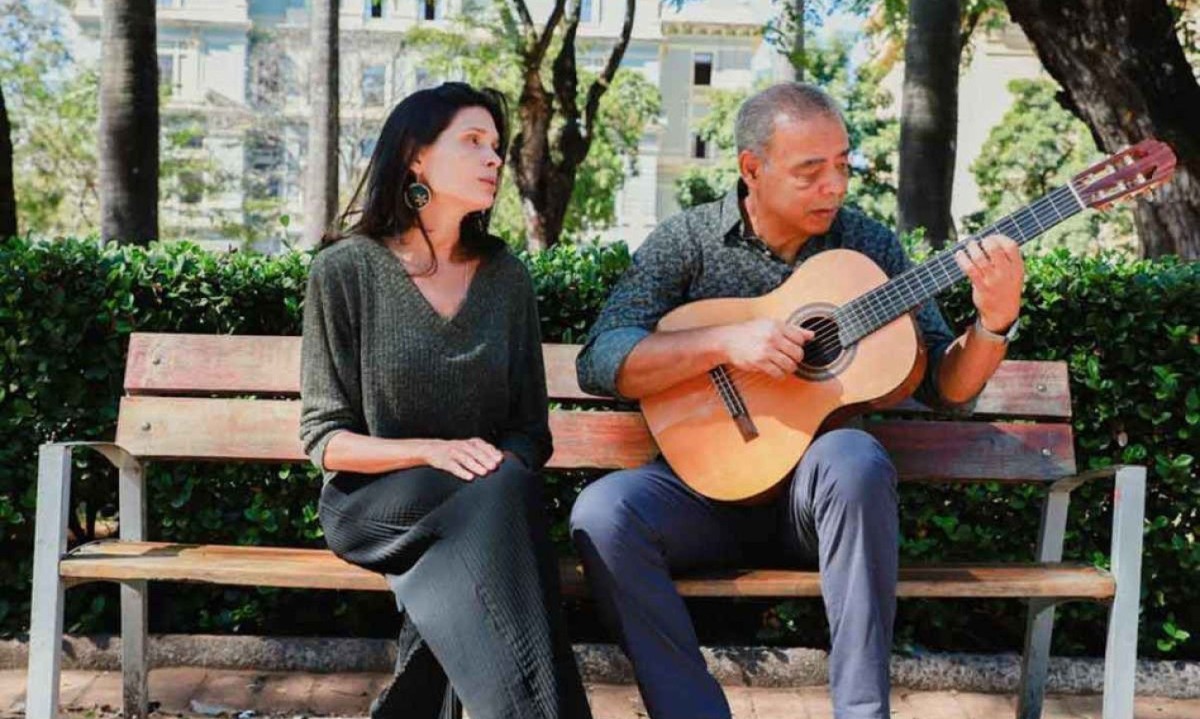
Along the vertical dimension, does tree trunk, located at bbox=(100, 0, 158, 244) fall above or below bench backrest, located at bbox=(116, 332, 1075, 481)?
above

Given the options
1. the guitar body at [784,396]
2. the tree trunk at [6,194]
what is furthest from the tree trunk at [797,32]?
the guitar body at [784,396]

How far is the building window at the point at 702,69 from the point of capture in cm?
6950

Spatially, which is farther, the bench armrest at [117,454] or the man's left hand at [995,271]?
the bench armrest at [117,454]

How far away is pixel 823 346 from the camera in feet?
11.0

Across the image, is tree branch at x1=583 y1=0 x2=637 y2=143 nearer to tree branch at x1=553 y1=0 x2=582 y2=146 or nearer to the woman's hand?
tree branch at x1=553 y1=0 x2=582 y2=146

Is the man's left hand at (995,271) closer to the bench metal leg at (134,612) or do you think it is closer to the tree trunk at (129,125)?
the bench metal leg at (134,612)

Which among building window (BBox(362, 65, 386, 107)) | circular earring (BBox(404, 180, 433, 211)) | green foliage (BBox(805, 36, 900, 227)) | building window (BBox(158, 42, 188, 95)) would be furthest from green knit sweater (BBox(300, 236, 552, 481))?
building window (BBox(158, 42, 188, 95))

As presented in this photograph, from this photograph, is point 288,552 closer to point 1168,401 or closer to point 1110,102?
point 1168,401

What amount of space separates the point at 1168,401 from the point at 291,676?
2.81m

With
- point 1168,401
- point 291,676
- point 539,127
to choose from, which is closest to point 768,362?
point 1168,401

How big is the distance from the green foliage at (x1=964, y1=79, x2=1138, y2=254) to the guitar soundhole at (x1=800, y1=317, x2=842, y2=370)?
94.0 feet

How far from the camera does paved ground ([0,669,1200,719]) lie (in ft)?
13.4

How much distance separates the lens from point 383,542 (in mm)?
A: 3119

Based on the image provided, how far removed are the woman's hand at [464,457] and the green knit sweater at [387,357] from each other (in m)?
0.16
